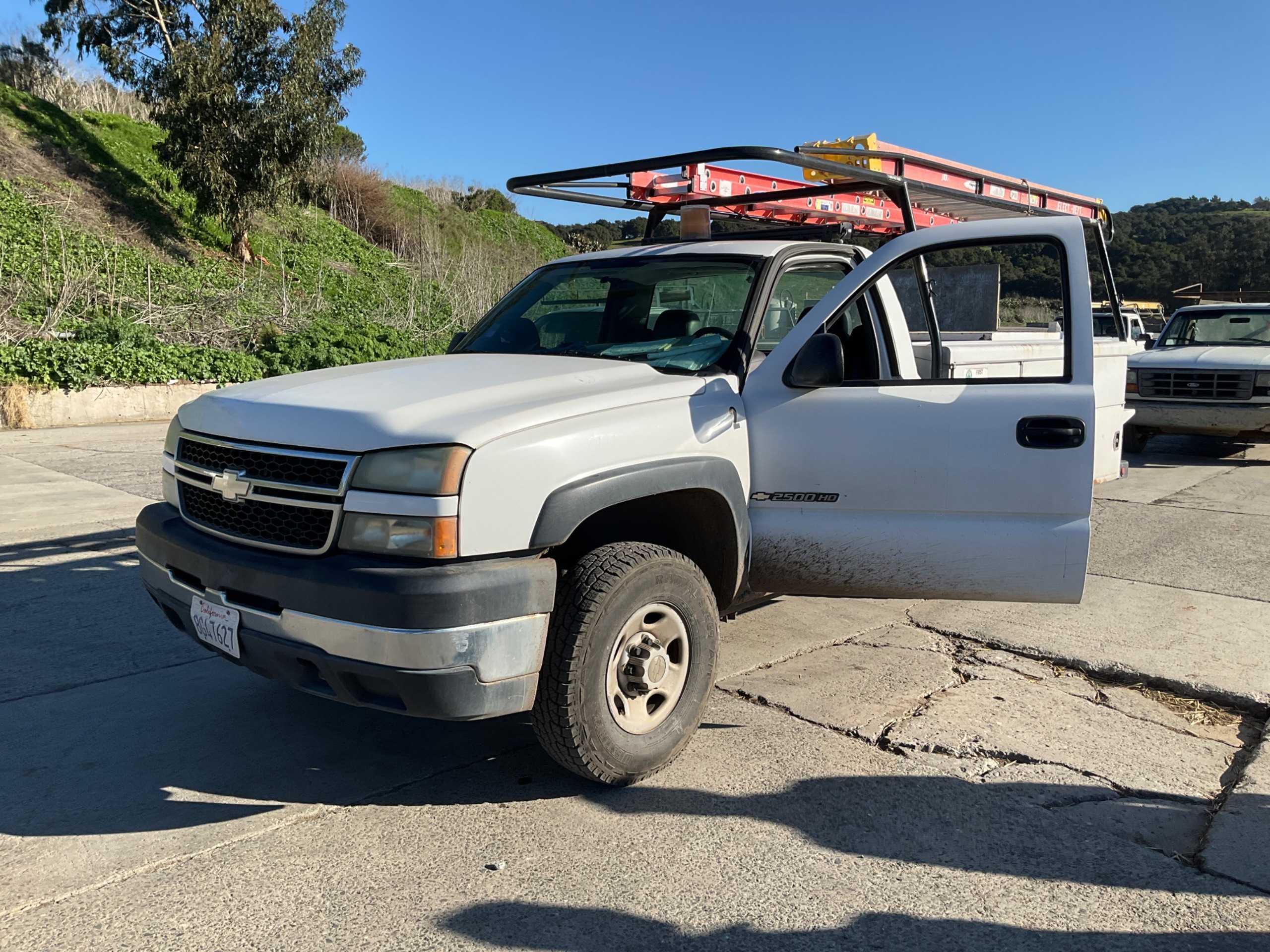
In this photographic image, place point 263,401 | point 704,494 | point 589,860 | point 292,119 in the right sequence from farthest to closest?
point 292,119 < point 704,494 < point 263,401 < point 589,860

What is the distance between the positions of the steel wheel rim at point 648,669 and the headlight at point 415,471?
801mm

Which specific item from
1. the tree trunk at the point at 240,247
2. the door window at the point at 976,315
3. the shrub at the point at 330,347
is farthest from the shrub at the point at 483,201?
the door window at the point at 976,315

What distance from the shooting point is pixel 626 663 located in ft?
11.2

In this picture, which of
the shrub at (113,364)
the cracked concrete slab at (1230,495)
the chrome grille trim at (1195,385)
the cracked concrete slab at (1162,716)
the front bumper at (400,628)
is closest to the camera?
the front bumper at (400,628)

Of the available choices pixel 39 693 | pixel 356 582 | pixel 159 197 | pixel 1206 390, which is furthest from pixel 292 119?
pixel 356 582

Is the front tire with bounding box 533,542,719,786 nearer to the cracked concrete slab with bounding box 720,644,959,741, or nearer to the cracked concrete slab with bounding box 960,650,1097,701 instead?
the cracked concrete slab with bounding box 720,644,959,741

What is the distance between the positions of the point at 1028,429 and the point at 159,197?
26909 millimetres

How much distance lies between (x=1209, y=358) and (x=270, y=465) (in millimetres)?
11217

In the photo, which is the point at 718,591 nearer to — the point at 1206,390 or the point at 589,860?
the point at 589,860

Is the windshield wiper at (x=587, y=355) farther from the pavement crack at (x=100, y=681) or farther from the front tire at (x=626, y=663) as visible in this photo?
the pavement crack at (x=100, y=681)

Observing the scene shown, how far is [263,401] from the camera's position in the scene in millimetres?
3424

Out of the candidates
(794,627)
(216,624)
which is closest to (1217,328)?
(794,627)

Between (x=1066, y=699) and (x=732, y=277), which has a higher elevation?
(x=732, y=277)

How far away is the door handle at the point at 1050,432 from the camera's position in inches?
147
